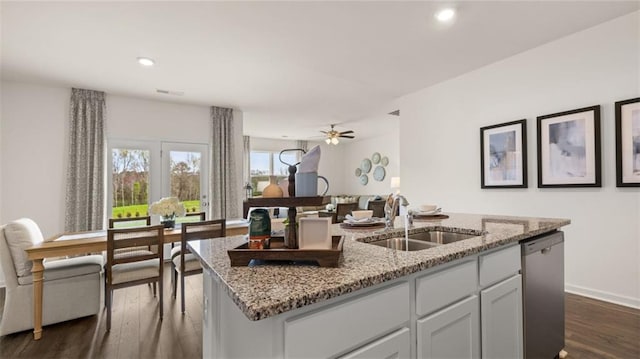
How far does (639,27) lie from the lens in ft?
7.99

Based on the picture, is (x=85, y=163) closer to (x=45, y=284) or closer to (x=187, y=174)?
(x=187, y=174)

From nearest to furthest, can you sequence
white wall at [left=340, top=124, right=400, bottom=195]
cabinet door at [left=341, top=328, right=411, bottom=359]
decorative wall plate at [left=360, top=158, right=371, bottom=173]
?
cabinet door at [left=341, top=328, right=411, bottom=359]
white wall at [left=340, top=124, right=400, bottom=195]
decorative wall plate at [left=360, top=158, right=371, bottom=173]

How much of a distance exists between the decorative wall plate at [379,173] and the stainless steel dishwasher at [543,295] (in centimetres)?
636

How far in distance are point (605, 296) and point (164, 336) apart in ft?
12.7

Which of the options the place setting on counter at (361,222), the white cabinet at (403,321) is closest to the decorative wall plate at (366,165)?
the place setting on counter at (361,222)

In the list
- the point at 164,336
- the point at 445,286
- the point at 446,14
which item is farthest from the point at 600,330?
the point at 164,336

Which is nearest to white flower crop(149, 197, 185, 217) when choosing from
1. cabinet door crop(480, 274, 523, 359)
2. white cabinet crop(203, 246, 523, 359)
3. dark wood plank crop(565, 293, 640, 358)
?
white cabinet crop(203, 246, 523, 359)

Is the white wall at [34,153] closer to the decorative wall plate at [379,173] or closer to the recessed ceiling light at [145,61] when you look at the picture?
the recessed ceiling light at [145,61]

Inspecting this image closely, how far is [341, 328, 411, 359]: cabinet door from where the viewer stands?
0.91 m

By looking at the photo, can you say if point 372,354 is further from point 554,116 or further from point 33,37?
point 33,37

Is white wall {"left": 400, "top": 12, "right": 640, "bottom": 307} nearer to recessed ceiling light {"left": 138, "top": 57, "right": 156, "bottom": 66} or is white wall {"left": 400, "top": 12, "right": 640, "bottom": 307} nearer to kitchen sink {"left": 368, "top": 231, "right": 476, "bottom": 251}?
kitchen sink {"left": 368, "top": 231, "right": 476, "bottom": 251}

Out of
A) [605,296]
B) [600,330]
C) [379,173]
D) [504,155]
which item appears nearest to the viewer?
[600,330]

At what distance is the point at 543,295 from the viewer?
1.72m

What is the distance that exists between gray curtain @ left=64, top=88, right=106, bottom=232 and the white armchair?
170 centimetres
